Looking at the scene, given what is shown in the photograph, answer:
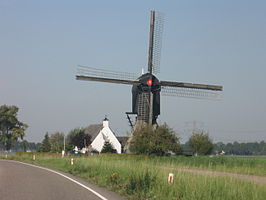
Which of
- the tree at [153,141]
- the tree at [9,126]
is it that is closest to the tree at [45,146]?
the tree at [9,126]

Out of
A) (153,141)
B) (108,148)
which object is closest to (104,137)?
(108,148)

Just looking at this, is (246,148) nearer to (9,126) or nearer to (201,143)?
(201,143)

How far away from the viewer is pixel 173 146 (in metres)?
52.7

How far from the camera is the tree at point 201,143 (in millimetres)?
84250

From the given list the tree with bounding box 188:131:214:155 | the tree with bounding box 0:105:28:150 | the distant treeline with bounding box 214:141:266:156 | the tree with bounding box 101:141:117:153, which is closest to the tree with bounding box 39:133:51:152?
the tree with bounding box 0:105:28:150

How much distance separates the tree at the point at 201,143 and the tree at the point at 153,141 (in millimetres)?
31907

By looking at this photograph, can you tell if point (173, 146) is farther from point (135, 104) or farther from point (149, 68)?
point (149, 68)

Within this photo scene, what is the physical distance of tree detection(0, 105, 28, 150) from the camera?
303 ft

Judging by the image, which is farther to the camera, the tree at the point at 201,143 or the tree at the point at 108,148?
the tree at the point at 201,143

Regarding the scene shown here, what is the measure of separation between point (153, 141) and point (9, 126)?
52211 millimetres

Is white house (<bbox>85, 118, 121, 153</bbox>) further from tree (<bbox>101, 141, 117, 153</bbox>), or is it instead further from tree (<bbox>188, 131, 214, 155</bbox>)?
tree (<bbox>188, 131, 214, 155</bbox>)

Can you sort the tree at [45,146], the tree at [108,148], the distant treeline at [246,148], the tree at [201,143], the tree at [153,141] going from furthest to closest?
the distant treeline at [246,148] → the tree at [45,146] → the tree at [201,143] → the tree at [108,148] → the tree at [153,141]

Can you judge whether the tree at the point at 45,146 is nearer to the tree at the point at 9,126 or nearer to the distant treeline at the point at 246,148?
the tree at the point at 9,126

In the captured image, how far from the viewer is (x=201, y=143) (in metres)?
84.2
